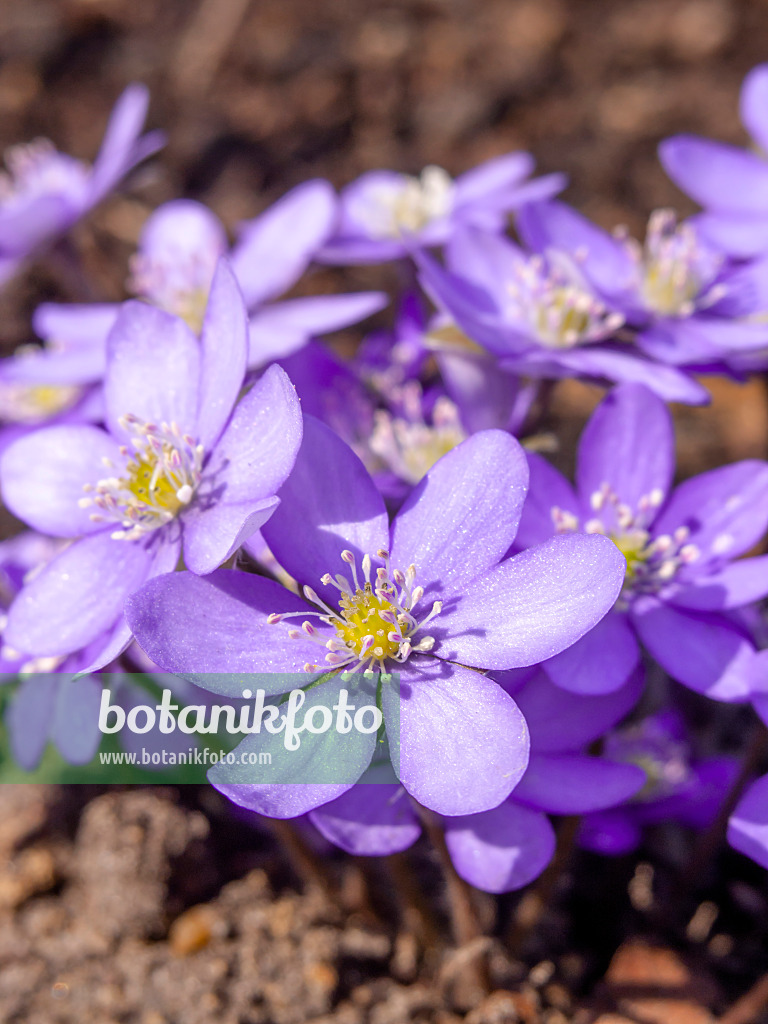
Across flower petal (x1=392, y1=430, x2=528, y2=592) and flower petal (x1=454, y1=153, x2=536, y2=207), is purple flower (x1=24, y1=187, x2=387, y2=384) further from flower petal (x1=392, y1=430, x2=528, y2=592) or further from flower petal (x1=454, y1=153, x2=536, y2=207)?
flower petal (x1=392, y1=430, x2=528, y2=592)

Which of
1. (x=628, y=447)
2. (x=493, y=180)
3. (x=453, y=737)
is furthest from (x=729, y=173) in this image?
(x=453, y=737)

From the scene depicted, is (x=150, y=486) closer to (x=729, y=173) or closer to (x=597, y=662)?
(x=597, y=662)

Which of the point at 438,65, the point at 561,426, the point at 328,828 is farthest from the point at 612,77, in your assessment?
the point at 328,828

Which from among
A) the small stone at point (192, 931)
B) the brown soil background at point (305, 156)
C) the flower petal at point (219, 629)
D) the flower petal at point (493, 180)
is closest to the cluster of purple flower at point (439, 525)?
the flower petal at point (219, 629)

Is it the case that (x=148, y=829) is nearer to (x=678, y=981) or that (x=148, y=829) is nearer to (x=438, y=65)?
(x=678, y=981)

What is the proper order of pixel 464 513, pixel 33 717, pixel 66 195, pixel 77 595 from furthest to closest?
1. pixel 66 195
2. pixel 33 717
3. pixel 77 595
4. pixel 464 513

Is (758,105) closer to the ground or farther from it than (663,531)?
farther from it

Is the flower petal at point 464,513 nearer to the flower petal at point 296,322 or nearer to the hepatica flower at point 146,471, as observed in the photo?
the hepatica flower at point 146,471
